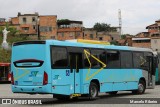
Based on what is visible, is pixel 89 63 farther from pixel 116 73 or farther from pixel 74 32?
pixel 74 32

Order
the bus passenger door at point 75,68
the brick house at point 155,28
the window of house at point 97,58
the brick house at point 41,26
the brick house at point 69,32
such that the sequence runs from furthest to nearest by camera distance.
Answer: the brick house at point 155,28 → the brick house at point 69,32 → the brick house at point 41,26 → the window of house at point 97,58 → the bus passenger door at point 75,68

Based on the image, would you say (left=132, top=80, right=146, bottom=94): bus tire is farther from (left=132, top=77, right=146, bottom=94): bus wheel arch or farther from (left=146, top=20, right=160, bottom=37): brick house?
(left=146, top=20, right=160, bottom=37): brick house

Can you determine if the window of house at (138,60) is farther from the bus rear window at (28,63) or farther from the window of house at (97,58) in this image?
the bus rear window at (28,63)

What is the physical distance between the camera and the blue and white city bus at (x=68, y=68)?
1950 cm

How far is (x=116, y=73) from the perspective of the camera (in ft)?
81.3

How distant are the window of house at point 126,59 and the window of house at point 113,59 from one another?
52cm

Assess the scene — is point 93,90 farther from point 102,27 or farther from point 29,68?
point 102,27

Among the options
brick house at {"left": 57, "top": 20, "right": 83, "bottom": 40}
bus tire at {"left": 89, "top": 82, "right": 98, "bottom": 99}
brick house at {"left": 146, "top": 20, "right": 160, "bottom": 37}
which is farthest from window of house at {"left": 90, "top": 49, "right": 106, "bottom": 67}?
brick house at {"left": 146, "top": 20, "right": 160, "bottom": 37}

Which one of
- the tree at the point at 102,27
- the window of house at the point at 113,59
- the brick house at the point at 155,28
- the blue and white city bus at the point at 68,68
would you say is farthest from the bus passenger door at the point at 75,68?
the tree at the point at 102,27

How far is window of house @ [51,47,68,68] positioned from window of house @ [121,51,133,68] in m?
5.76

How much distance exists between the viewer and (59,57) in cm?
2008

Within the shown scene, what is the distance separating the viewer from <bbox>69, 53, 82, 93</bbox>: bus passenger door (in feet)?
68.4

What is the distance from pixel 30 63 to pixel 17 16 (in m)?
106

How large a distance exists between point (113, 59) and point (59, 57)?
5127mm
